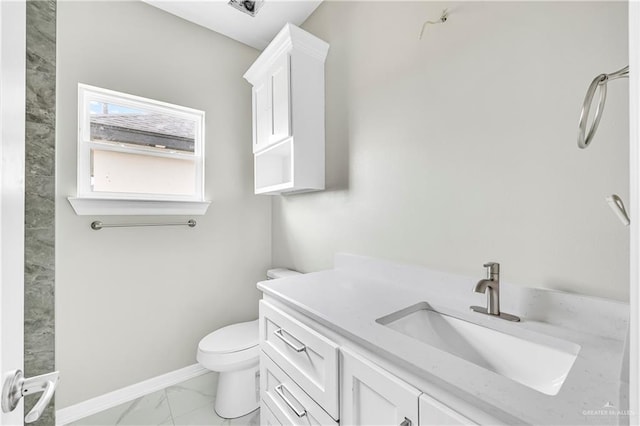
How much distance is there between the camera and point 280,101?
1.71 meters

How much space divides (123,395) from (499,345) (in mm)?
2166

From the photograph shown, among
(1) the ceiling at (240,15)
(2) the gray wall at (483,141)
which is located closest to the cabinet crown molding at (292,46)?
(2) the gray wall at (483,141)

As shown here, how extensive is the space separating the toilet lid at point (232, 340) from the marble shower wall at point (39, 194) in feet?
3.01

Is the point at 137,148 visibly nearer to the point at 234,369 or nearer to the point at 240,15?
the point at 240,15

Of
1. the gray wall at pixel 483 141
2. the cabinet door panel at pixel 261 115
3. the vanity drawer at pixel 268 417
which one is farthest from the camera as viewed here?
the cabinet door panel at pixel 261 115

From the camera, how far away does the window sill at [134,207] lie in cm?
164

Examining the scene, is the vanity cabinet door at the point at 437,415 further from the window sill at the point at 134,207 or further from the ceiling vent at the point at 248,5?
the ceiling vent at the point at 248,5

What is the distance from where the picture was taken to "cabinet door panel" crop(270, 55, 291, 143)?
1648 millimetres

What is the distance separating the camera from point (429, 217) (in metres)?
1.25

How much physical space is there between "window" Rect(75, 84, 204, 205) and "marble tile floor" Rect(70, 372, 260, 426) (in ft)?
4.30

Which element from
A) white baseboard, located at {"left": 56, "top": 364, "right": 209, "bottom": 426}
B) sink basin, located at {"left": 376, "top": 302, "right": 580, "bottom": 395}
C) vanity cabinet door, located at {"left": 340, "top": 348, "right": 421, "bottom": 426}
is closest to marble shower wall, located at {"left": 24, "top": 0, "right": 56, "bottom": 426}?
vanity cabinet door, located at {"left": 340, "top": 348, "right": 421, "bottom": 426}

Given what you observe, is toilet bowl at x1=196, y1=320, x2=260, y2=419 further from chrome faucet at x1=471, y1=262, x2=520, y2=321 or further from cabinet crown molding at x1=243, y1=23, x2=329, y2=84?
cabinet crown molding at x1=243, y1=23, x2=329, y2=84

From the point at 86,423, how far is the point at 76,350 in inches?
16.7

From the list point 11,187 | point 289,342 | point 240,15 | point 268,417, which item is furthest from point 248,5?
point 268,417
